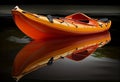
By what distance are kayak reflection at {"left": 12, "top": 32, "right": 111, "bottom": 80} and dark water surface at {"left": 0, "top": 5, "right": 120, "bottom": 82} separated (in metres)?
0.13

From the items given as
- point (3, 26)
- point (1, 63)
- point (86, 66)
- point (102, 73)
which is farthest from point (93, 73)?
point (3, 26)

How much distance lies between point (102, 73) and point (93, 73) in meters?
0.16

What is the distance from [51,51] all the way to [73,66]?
1.45m

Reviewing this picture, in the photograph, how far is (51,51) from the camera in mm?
8438

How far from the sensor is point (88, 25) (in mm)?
10547

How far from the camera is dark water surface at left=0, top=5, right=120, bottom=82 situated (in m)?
6.25

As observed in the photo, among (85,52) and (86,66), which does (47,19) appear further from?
(86,66)

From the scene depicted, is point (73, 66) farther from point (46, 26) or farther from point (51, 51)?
point (46, 26)
